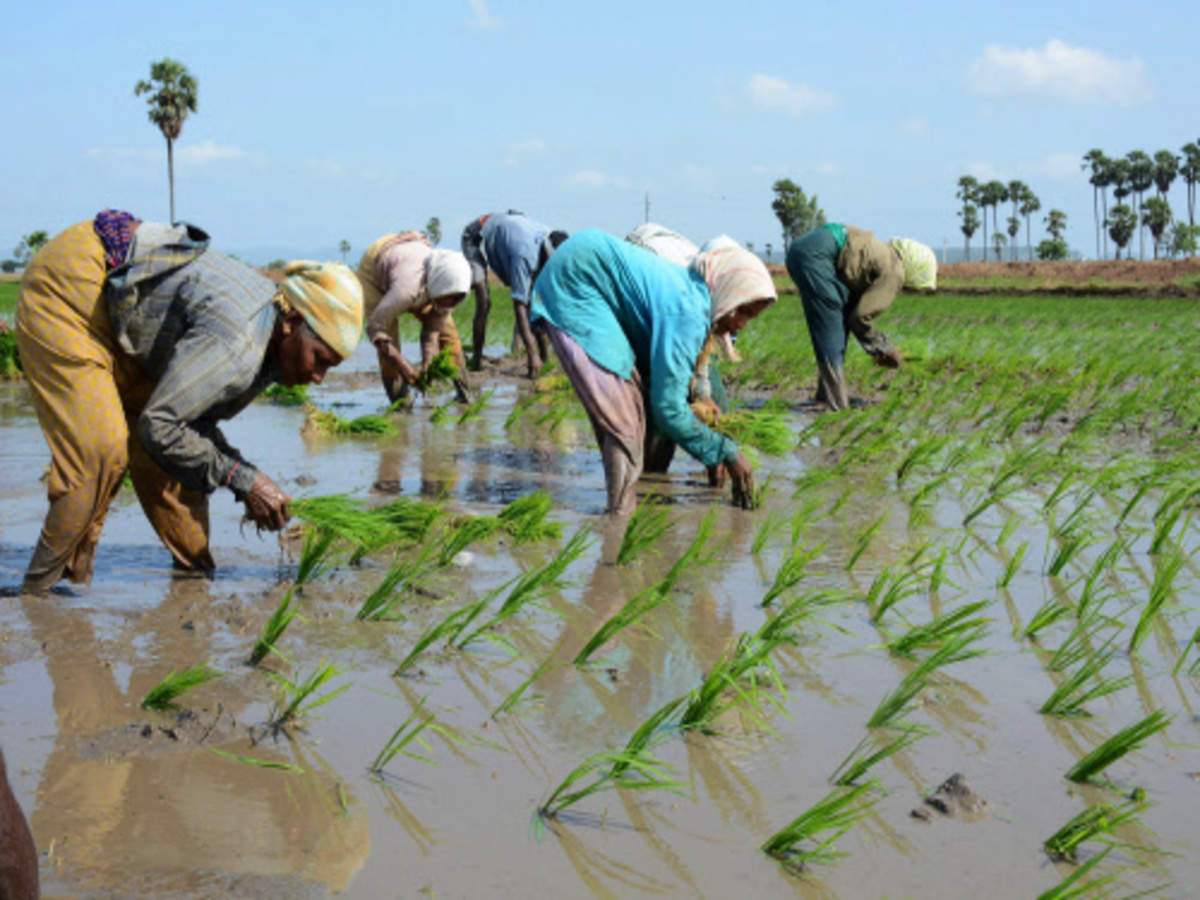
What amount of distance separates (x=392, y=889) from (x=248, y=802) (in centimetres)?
42

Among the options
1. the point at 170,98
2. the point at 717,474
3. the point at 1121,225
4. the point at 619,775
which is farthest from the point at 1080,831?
the point at 1121,225

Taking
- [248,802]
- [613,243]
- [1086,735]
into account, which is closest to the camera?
[248,802]

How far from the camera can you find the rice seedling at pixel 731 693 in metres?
2.52

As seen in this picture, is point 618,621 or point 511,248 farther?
point 511,248

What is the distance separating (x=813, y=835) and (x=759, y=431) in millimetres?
3573

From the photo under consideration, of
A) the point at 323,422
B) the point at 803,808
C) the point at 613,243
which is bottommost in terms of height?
the point at 803,808

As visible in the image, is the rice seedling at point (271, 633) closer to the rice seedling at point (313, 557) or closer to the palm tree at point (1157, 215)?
the rice seedling at point (313, 557)

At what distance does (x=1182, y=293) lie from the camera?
25375mm

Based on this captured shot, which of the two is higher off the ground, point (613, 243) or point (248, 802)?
point (613, 243)

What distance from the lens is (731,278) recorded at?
4.32 m

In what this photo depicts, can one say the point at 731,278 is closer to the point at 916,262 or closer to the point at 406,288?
the point at 406,288

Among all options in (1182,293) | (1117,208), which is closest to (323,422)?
(1182,293)

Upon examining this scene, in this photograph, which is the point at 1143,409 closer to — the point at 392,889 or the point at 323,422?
the point at 323,422

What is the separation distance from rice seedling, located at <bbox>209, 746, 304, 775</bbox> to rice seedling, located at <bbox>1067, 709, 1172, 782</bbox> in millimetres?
1449
